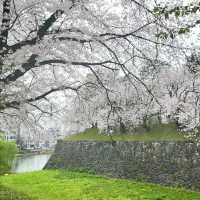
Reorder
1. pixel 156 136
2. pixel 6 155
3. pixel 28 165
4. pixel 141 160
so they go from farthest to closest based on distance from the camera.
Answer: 1. pixel 28 165
2. pixel 6 155
3. pixel 156 136
4. pixel 141 160

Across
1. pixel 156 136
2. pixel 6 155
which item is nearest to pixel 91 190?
pixel 156 136

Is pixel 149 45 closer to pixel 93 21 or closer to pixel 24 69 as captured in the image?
pixel 93 21

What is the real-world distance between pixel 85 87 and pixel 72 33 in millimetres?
1886

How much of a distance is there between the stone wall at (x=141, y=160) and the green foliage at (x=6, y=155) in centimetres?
511

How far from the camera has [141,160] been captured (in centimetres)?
3047

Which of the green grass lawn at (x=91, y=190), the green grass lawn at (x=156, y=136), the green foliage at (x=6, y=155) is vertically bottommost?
the green grass lawn at (x=91, y=190)

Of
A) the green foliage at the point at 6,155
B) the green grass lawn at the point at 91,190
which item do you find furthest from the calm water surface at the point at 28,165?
the green grass lawn at the point at 91,190

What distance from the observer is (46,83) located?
37.1ft

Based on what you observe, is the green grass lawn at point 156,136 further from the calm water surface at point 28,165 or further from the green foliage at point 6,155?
the calm water surface at point 28,165

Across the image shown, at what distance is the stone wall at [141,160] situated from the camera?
83.5ft

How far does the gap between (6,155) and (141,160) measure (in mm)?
12715

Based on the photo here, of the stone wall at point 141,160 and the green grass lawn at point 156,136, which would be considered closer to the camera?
the stone wall at point 141,160

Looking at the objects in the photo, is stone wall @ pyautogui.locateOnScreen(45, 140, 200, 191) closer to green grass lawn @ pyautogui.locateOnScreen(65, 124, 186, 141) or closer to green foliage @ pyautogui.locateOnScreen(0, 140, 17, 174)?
green grass lawn @ pyautogui.locateOnScreen(65, 124, 186, 141)

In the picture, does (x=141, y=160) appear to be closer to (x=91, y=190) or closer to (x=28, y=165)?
(x=91, y=190)
